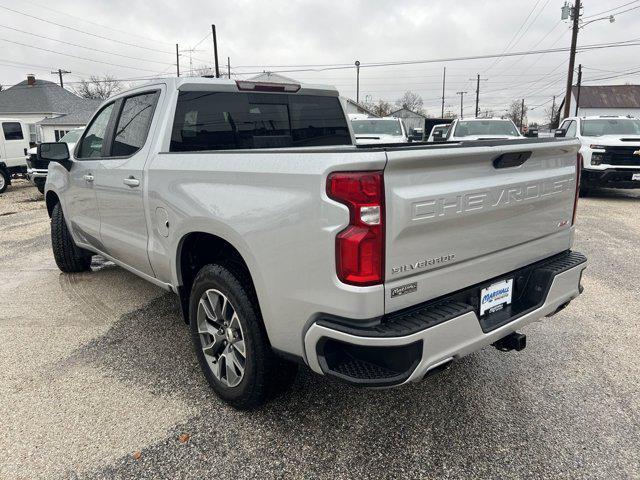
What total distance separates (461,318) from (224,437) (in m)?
1.41

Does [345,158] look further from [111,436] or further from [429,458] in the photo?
[111,436]

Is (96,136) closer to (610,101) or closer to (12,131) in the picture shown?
(12,131)

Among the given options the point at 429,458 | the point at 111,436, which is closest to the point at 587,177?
the point at 429,458

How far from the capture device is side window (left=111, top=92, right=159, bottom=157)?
11.3 feet

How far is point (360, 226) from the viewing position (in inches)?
75.0

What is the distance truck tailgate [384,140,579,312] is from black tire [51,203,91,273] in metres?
4.37

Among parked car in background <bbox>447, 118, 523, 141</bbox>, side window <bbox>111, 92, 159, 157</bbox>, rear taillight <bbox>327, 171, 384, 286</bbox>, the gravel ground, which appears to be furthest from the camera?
parked car in background <bbox>447, 118, 523, 141</bbox>

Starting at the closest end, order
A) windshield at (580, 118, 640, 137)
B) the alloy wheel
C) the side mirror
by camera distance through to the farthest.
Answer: the alloy wheel
the side mirror
windshield at (580, 118, 640, 137)

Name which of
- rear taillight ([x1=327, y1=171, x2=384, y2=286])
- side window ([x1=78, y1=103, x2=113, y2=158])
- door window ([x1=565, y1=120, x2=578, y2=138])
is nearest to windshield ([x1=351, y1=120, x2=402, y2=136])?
door window ([x1=565, y1=120, x2=578, y2=138])

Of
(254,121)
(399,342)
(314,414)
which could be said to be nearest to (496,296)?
(399,342)

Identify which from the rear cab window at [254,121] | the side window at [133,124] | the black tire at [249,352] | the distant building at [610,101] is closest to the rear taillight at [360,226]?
the black tire at [249,352]

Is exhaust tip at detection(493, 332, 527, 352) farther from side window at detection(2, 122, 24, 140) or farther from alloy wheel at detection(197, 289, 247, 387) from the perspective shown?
side window at detection(2, 122, 24, 140)

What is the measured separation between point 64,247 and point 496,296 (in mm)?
4711

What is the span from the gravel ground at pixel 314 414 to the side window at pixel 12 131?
543 inches
